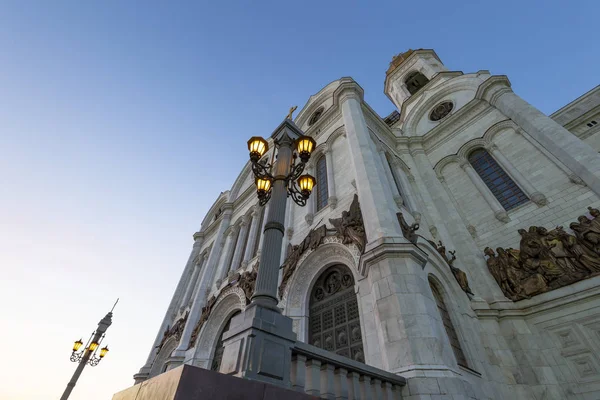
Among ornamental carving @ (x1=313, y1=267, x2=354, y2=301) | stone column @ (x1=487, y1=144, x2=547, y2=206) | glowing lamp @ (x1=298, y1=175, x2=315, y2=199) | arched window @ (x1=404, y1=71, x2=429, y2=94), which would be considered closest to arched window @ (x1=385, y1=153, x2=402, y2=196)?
stone column @ (x1=487, y1=144, x2=547, y2=206)

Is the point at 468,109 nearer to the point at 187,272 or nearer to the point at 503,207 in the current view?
the point at 503,207

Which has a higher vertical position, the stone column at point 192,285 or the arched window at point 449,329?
the stone column at point 192,285

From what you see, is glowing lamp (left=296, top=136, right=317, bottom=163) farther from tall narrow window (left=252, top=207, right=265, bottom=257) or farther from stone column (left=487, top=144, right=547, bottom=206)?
tall narrow window (left=252, top=207, right=265, bottom=257)

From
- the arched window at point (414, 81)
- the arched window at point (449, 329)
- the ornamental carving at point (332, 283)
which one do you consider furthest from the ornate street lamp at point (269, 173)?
the arched window at point (414, 81)

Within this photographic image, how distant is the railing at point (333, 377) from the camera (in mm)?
3657

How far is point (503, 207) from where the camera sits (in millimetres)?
10211

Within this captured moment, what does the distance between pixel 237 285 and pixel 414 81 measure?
21.4 m

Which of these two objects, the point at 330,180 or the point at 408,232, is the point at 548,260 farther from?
the point at 330,180

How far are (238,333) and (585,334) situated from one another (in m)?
8.19

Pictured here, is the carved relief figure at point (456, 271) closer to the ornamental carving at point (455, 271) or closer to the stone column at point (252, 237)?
the ornamental carving at point (455, 271)

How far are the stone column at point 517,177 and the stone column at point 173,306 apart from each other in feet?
61.2

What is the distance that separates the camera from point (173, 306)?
1806 centimetres

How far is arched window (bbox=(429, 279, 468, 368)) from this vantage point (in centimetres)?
678

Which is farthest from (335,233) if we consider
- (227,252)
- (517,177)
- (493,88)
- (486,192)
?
(493,88)
